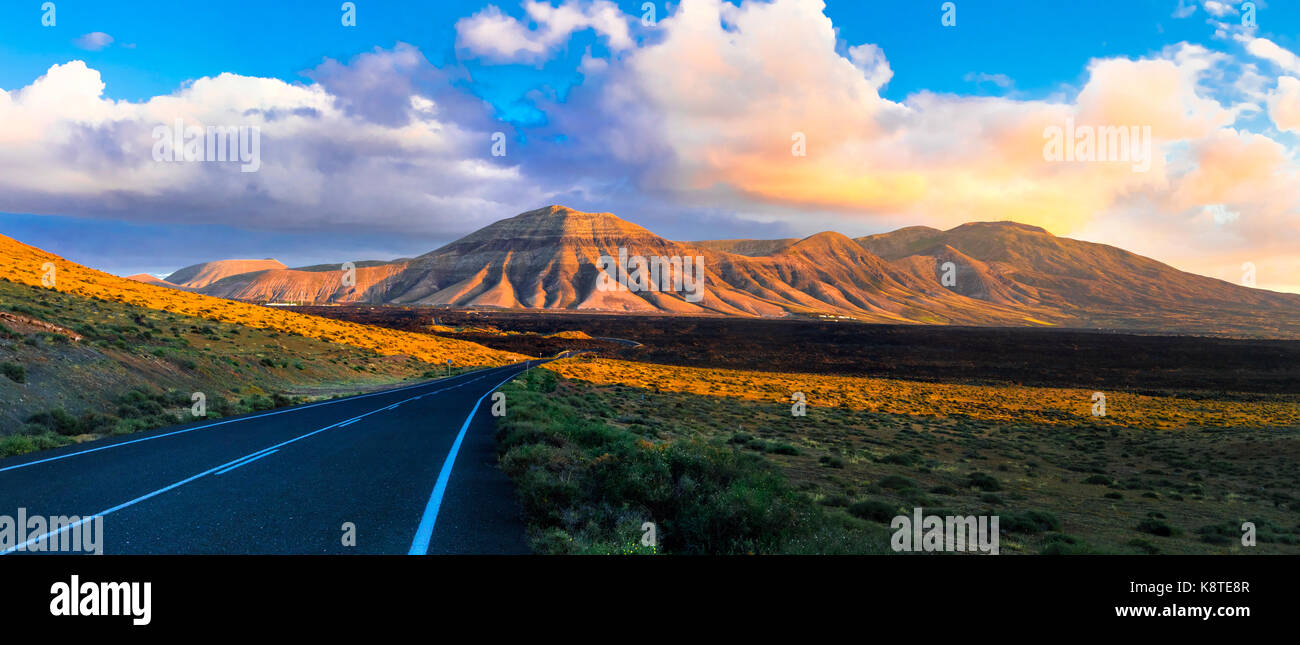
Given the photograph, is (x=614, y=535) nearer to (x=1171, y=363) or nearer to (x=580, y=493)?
(x=580, y=493)

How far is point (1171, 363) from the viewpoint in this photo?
89.7m

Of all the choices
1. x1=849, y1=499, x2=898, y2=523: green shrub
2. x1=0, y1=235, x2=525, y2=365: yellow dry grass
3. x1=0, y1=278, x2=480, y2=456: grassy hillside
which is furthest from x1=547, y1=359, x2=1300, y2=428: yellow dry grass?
x1=849, y1=499, x2=898, y2=523: green shrub

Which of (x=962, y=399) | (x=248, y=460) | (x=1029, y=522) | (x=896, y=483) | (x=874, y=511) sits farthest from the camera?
(x=962, y=399)

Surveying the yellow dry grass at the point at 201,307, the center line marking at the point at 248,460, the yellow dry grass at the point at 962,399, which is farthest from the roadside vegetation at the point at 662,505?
the yellow dry grass at the point at 201,307

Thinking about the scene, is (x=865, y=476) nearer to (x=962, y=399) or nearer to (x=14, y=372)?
(x=14, y=372)

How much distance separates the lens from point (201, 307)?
171ft

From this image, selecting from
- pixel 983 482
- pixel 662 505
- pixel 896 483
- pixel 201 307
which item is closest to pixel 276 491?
pixel 662 505

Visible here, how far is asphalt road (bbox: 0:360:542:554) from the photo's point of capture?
5.64 m

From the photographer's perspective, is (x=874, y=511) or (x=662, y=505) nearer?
(x=662, y=505)

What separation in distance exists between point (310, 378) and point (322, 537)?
32.9 meters

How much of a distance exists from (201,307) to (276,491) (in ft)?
185
